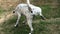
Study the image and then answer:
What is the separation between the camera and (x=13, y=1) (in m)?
8.38

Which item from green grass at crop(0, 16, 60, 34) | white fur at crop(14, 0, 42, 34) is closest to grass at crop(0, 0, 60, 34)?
green grass at crop(0, 16, 60, 34)

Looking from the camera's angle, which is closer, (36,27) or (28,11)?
(28,11)

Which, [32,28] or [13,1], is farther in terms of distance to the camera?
[13,1]

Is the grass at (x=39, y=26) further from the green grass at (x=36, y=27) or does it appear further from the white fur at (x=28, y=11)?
the white fur at (x=28, y=11)

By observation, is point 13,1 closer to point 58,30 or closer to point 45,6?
point 45,6

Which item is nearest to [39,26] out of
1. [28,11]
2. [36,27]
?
[36,27]

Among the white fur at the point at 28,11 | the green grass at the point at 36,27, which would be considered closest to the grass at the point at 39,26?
the green grass at the point at 36,27

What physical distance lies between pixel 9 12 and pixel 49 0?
1.73m

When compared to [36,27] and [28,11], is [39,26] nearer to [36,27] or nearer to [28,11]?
[36,27]

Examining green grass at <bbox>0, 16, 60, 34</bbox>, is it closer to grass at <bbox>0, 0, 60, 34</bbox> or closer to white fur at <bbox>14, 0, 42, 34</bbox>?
grass at <bbox>0, 0, 60, 34</bbox>

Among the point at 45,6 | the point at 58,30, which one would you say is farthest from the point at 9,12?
the point at 58,30

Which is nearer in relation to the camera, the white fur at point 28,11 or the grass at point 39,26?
the white fur at point 28,11

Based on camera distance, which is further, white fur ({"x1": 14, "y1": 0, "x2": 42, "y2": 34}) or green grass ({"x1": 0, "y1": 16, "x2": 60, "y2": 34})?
green grass ({"x1": 0, "y1": 16, "x2": 60, "y2": 34})

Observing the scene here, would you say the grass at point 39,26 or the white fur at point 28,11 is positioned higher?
the white fur at point 28,11
